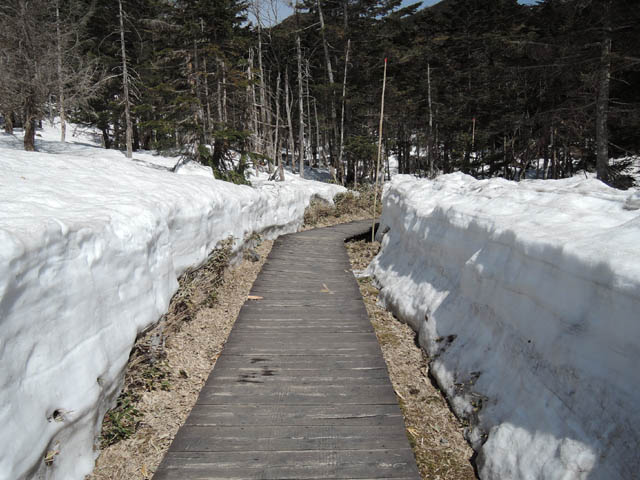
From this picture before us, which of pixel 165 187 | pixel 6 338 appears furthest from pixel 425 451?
pixel 165 187

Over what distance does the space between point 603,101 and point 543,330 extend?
1193 cm

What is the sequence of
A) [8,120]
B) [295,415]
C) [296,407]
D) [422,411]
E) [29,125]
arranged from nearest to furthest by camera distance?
[295,415], [296,407], [422,411], [29,125], [8,120]

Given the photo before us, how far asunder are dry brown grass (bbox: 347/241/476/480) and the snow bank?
16cm

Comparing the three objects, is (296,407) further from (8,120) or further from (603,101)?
(8,120)

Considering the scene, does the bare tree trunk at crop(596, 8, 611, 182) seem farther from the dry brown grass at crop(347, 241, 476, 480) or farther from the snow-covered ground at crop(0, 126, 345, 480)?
the snow-covered ground at crop(0, 126, 345, 480)

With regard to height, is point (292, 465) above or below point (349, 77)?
below

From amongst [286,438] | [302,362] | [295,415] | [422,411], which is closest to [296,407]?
[295,415]

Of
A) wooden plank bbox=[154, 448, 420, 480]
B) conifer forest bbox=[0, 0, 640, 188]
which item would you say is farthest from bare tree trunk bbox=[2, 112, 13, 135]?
wooden plank bbox=[154, 448, 420, 480]

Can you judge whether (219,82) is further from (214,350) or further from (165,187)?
(214,350)

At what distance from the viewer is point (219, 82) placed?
14.0 metres

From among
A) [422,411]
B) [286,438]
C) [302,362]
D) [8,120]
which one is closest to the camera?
[286,438]

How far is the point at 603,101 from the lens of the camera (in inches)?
A: 412

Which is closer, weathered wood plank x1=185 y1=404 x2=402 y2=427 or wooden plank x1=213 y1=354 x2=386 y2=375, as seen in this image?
weathered wood plank x1=185 y1=404 x2=402 y2=427

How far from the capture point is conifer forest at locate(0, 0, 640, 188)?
38.2 feet
